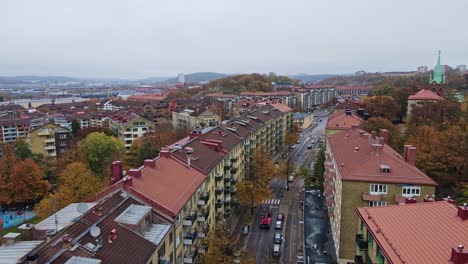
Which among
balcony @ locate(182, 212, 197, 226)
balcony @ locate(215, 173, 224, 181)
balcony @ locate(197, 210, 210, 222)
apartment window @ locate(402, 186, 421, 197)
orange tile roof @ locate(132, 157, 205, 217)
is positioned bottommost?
balcony @ locate(197, 210, 210, 222)

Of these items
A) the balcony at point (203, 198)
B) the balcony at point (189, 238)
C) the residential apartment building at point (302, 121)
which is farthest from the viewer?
the residential apartment building at point (302, 121)

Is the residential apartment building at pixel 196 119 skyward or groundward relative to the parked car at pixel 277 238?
skyward

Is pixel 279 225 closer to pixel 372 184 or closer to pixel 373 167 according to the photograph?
pixel 372 184

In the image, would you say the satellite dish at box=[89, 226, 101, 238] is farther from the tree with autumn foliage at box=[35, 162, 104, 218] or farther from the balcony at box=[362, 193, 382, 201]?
the tree with autumn foliage at box=[35, 162, 104, 218]

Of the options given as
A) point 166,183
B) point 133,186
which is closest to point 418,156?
point 166,183

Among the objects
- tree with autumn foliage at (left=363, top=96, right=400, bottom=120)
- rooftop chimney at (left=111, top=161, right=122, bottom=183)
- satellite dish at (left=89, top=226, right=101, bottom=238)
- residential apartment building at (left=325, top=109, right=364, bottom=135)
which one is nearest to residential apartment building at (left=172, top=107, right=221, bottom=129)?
residential apartment building at (left=325, top=109, right=364, bottom=135)

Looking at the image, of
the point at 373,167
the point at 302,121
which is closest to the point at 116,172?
the point at 373,167

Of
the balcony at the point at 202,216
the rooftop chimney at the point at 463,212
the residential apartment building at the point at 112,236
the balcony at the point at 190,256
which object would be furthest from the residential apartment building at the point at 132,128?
the rooftop chimney at the point at 463,212

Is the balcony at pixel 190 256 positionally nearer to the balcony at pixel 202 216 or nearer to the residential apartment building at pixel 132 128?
the balcony at pixel 202 216
